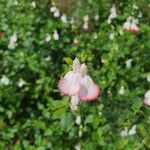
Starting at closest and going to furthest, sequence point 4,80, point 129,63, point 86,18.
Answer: point 4,80
point 129,63
point 86,18

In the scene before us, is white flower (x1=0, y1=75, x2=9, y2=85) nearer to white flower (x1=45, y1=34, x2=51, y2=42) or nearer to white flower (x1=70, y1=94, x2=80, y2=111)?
white flower (x1=45, y1=34, x2=51, y2=42)

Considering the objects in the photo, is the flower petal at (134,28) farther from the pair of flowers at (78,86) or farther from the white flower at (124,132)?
the pair of flowers at (78,86)

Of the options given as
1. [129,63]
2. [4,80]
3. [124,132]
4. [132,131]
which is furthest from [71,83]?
[129,63]

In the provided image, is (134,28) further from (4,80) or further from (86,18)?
(4,80)

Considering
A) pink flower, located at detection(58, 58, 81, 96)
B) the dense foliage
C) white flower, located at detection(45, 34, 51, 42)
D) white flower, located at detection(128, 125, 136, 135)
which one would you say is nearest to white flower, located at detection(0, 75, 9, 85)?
the dense foliage

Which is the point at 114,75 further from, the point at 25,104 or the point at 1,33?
the point at 1,33

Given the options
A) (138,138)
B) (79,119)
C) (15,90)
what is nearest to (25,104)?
(15,90)
